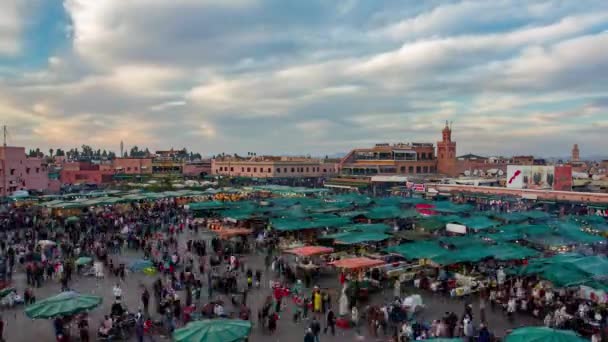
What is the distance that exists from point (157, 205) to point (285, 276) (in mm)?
23140

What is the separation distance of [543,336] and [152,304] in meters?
11.9

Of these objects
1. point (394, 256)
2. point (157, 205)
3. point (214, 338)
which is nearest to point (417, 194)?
point (157, 205)

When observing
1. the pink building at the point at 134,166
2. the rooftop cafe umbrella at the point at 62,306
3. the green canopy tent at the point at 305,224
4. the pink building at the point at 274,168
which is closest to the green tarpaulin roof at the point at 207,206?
the green canopy tent at the point at 305,224

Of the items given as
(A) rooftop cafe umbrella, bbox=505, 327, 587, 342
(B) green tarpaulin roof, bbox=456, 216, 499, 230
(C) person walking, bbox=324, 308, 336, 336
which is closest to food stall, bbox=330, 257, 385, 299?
(C) person walking, bbox=324, 308, 336, 336

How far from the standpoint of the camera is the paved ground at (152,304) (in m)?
13.1

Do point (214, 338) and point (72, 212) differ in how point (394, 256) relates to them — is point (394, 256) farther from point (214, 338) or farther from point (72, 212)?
point (72, 212)

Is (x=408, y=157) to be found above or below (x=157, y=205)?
above

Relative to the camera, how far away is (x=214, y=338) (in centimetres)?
1004

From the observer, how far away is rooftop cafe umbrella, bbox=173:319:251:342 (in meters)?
10.1

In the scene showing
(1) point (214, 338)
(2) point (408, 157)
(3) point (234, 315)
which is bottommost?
(3) point (234, 315)

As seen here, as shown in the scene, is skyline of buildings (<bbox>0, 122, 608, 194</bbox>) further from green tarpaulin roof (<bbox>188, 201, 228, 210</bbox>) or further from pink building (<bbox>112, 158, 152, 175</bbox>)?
green tarpaulin roof (<bbox>188, 201, 228, 210</bbox>)

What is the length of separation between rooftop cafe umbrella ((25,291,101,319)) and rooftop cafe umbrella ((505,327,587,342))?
34.0 ft

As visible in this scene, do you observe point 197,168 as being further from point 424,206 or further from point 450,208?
point 450,208

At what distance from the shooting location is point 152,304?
636 inches
